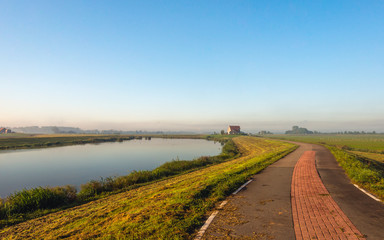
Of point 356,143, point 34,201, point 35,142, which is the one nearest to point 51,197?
point 34,201

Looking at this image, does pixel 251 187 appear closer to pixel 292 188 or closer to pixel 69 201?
pixel 292 188

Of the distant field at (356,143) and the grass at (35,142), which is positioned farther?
the grass at (35,142)

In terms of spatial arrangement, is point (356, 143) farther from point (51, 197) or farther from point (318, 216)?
point (51, 197)

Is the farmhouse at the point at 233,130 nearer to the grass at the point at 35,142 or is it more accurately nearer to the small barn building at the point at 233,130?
the small barn building at the point at 233,130

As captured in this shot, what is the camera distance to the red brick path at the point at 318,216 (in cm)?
489

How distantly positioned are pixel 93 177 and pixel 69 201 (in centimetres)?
984

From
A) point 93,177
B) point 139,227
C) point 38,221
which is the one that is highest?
point 139,227

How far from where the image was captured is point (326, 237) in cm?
474

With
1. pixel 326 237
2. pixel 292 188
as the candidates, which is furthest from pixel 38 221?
pixel 292 188

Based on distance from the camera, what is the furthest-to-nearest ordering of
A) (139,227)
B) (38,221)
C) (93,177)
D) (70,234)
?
(93,177) → (38,221) → (70,234) → (139,227)

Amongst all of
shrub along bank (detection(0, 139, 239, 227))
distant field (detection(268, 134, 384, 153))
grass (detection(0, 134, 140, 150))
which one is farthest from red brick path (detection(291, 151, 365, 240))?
grass (detection(0, 134, 140, 150))

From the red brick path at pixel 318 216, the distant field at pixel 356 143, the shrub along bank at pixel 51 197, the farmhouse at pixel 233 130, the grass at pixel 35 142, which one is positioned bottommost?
the grass at pixel 35 142

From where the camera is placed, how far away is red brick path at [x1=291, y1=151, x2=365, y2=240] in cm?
489

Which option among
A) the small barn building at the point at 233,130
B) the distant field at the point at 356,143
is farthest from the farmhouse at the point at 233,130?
the distant field at the point at 356,143
